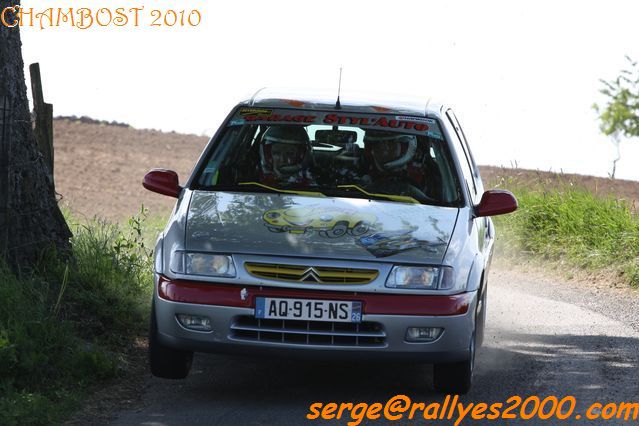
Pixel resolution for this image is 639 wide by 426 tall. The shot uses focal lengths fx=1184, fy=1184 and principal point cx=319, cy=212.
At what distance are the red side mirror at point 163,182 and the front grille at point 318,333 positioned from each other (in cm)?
141

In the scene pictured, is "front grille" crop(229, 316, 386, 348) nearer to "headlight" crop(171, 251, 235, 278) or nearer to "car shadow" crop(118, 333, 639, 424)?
"car shadow" crop(118, 333, 639, 424)

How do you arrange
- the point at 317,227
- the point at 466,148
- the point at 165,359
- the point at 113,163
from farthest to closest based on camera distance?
the point at 113,163
the point at 466,148
the point at 165,359
the point at 317,227

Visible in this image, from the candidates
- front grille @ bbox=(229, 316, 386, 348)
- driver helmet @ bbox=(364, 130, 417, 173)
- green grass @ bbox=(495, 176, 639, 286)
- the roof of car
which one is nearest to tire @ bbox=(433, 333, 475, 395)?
front grille @ bbox=(229, 316, 386, 348)

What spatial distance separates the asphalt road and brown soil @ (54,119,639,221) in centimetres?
659

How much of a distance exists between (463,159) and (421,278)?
1.99 metres

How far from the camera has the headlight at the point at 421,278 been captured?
6934mm

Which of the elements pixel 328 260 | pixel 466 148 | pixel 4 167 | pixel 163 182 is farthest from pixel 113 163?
pixel 328 260

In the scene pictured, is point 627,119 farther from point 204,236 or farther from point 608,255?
point 204,236

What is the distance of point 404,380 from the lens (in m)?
7.88

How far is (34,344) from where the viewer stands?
7.48m

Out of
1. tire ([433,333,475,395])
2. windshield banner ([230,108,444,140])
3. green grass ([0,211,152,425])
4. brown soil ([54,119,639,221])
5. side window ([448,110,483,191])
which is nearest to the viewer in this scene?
green grass ([0,211,152,425])

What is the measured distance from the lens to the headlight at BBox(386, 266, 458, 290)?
6934 millimetres

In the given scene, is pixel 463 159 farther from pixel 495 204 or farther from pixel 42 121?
pixel 42 121

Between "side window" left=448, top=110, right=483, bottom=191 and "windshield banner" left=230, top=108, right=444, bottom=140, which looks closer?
"windshield banner" left=230, top=108, right=444, bottom=140
